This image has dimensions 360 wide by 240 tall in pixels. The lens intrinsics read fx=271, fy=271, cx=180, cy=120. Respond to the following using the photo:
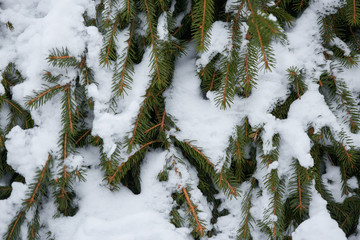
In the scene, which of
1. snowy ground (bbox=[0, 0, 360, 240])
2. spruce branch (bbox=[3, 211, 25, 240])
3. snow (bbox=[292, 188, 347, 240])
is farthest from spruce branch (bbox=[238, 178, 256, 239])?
spruce branch (bbox=[3, 211, 25, 240])

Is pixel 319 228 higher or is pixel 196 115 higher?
pixel 196 115

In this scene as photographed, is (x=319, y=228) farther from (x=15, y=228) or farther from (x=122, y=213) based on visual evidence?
(x=15, y=228)

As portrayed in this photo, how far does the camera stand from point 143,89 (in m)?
1.46

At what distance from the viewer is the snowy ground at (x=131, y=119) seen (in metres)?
1.41

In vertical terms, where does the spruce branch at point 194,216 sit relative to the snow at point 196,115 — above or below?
below

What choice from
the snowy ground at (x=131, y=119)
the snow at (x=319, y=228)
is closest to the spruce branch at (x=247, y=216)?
the snowy ground at (x=131, y=119)

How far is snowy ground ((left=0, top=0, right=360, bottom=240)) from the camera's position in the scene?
1410mm

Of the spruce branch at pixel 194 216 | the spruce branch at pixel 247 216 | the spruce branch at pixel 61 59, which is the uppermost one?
the spruce branch at pixel 61 59

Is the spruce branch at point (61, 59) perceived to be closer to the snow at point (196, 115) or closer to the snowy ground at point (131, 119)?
the snowy ground at point (131, 119)

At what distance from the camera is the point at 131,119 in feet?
4.64

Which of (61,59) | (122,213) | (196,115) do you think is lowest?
(122,213)

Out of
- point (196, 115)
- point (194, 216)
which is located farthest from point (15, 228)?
point (196, 115)

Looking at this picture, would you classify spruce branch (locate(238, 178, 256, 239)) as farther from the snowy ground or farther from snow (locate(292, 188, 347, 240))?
snow (locate(292, 188, 347, 240))

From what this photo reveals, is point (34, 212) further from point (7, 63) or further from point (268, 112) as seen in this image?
point (268, 112)
